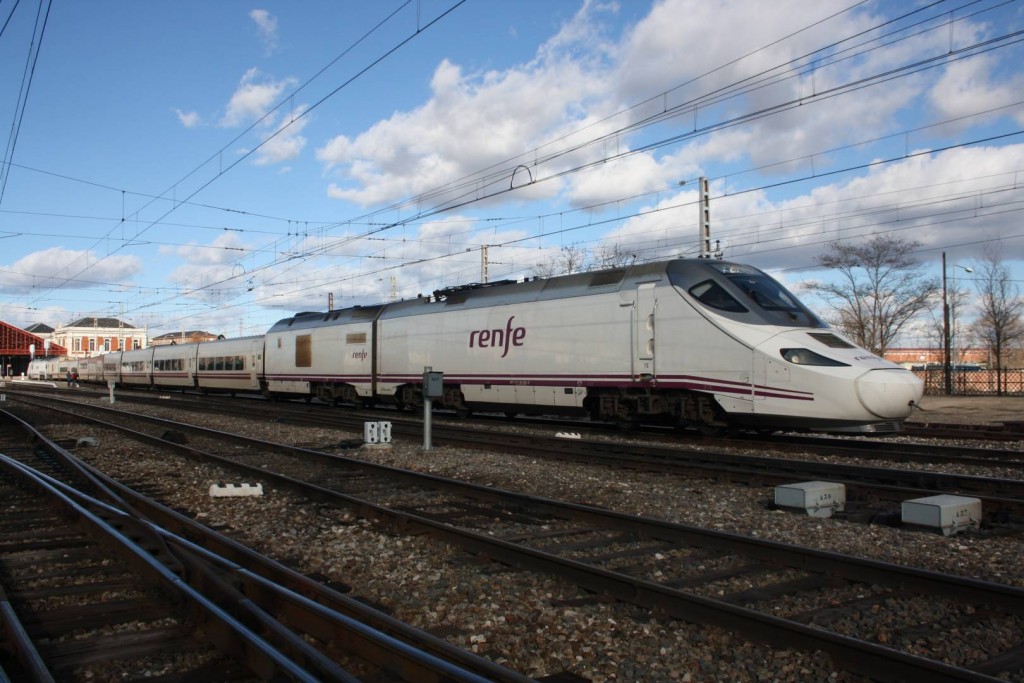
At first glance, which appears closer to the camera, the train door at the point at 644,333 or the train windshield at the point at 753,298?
the train windshield at the point at 753,298

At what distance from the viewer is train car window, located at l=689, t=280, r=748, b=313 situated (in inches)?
519

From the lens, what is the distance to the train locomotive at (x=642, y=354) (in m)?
11.9

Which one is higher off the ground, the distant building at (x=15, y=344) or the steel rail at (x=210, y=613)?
the distant building at (x=15, y=344)

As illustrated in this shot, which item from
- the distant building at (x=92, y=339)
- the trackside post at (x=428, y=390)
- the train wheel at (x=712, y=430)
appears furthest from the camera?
the distant building at (x=92, y=339)

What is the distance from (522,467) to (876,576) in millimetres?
6716

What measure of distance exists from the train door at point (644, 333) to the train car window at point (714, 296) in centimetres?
97

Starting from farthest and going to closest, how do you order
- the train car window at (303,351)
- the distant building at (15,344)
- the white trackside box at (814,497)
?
the distant building at (15,344)
the train car window at (303,351)
the white trackside box at (814,497)

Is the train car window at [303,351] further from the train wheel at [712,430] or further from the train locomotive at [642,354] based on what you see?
the train wheel at [712,430]

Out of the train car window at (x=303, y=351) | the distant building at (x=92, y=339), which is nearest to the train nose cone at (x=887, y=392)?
the train car window at (x=303, y=351)

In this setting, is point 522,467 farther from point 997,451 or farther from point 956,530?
point 997,451

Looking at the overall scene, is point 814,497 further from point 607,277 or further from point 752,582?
point 607,277

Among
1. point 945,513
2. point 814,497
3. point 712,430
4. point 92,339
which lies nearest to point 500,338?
point 712,430

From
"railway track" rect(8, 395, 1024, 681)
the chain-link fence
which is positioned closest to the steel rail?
"railway track" rect(8, 395, 1024, 681)

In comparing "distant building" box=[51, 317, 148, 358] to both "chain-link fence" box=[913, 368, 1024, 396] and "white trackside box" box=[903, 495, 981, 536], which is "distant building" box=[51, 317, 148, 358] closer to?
"chain-link fence" box=[913, 368, 1024, 396]
